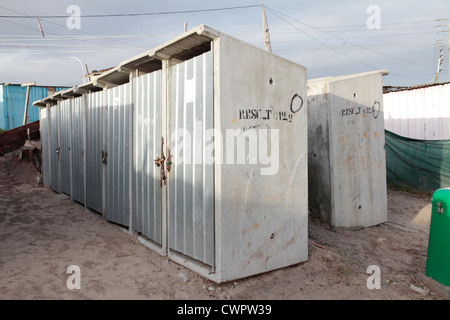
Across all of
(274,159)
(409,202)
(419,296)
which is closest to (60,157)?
(274,159)

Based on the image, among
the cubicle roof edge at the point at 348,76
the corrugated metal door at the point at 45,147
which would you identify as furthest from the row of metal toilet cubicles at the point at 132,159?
the cubicle roof edge at the point at 348,76

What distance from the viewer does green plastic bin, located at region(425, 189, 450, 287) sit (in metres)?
3.37

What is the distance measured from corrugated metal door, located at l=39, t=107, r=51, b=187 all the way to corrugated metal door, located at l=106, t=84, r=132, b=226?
16.4ft

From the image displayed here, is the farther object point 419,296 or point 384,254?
point 384,254

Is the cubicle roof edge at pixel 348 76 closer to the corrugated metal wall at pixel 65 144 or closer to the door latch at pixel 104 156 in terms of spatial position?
the door latch at pixel 104 156

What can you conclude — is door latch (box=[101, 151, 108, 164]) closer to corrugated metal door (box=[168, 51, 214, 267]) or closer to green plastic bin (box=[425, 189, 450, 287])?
corrugated metal door (box=[168, 51, 214, 267])

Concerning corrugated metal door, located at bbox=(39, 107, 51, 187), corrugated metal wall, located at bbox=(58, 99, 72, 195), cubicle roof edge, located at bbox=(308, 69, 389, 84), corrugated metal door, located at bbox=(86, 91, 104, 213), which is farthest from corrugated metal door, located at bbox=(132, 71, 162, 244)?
corrugated metal door, located at bbox=(39, 107, 51, 187)

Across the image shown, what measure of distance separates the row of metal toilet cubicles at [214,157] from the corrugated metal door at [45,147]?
5.65 meters

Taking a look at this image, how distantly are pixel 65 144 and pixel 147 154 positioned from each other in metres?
4.77

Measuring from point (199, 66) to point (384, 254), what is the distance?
4080 mm

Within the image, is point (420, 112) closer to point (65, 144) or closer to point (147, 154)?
point (147, 154)

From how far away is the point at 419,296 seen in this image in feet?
11.5
